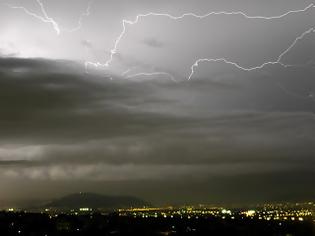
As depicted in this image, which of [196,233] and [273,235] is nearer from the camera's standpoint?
[273,235]

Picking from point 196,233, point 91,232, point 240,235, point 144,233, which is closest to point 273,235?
point 240,235

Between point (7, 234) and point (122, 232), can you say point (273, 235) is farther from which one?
point (7, 234)

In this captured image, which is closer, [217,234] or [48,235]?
[48,235]

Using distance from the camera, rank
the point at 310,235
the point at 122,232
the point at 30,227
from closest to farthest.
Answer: the point at 310,235 < the point at 122,232 < the point at 30,227

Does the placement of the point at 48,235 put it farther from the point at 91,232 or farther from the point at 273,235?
the point at 273,235

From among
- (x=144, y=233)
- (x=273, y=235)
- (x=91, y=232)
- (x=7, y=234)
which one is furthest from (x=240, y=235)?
(x=7, y=234)

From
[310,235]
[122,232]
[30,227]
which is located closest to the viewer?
[310,235]

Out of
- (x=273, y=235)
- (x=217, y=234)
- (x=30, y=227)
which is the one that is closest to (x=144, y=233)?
(x=217, y=234)

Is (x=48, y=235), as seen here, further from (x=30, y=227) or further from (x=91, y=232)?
(x=30, y=227)
